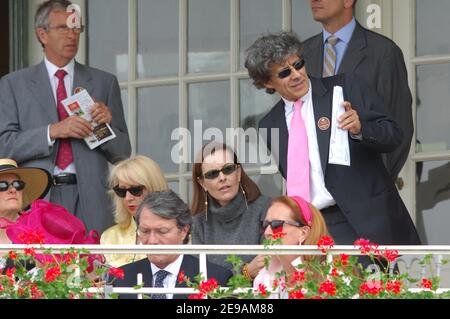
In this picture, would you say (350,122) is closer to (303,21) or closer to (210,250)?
(210,250)

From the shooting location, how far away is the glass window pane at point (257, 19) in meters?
10.7

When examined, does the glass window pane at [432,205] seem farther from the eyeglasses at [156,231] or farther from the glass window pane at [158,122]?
the eyeglasses at [156,231]

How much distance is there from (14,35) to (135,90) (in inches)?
34.2

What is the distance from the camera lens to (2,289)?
726 centimetres

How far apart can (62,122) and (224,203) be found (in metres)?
1.36

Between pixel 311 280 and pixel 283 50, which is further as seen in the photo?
pixel 283 50

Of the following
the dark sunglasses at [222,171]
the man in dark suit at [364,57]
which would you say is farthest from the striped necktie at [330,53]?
the dark sunglasses at [222,171]

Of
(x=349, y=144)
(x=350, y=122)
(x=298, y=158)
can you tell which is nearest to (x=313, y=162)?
(x=298, y=158)

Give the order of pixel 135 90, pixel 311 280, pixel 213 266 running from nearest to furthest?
pixel 311 280 < pixel 213 266 < pixel 135 90

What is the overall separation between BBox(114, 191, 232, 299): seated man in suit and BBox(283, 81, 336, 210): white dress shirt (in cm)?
79

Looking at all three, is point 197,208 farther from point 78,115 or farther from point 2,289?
point 2,289

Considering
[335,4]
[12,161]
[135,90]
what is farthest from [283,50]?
[135,90]

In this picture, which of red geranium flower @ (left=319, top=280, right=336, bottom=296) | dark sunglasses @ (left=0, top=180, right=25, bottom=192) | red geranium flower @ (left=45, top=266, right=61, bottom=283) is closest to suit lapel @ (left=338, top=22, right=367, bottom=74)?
dark sunglasses @ (left=0, top=180, right=25, bottom=192)

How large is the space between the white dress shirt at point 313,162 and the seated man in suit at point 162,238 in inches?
31.1
